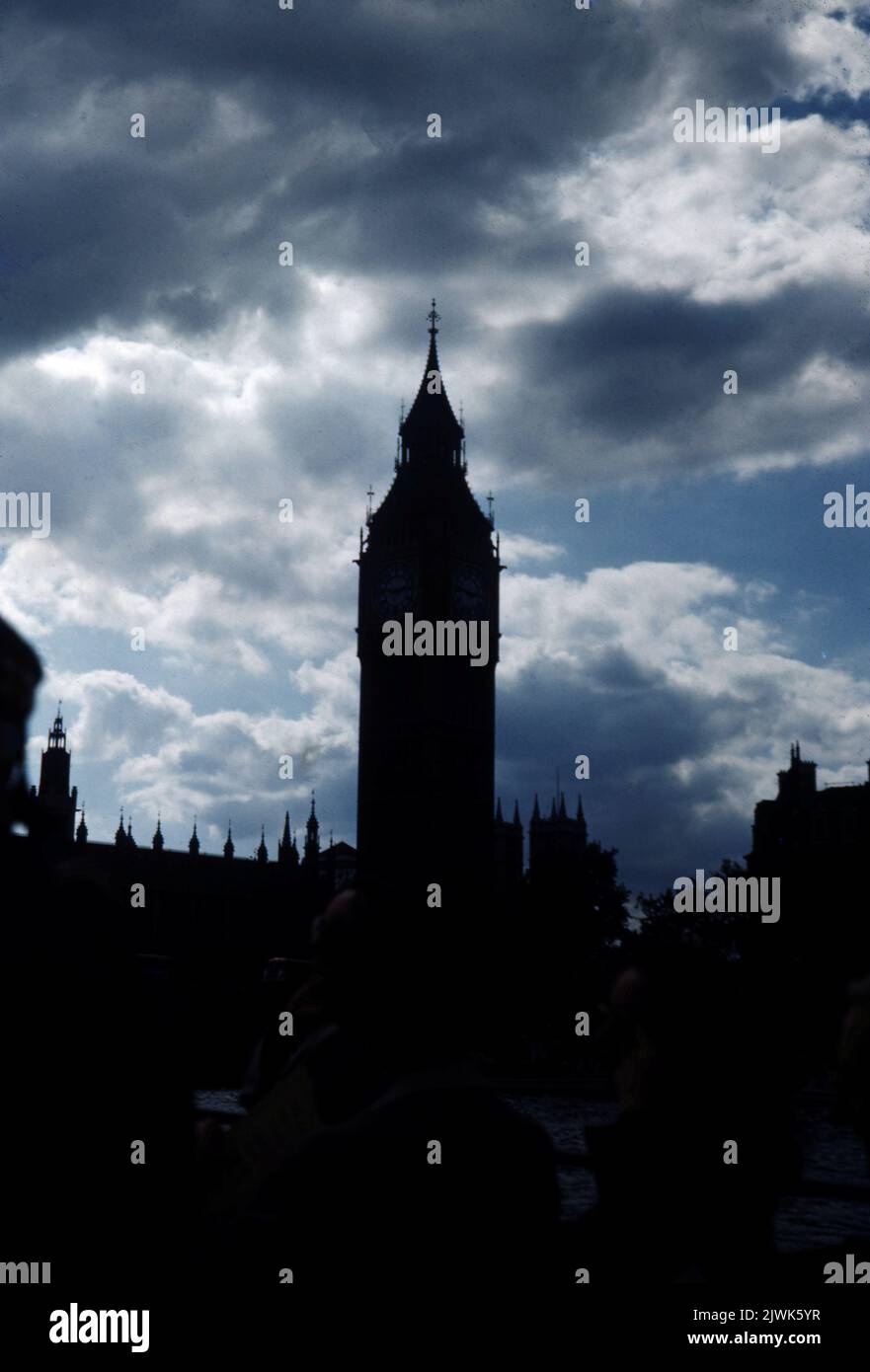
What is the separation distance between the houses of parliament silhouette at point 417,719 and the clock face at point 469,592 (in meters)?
0.10

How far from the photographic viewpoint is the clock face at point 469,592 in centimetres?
9706

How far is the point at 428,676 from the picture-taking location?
316 feet

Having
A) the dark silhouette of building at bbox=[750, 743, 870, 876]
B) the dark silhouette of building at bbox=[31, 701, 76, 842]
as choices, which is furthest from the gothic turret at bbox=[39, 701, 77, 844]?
the dark silhouette of building at bbox=[750, 743, 870, 876]

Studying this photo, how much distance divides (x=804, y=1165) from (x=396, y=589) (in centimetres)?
9023

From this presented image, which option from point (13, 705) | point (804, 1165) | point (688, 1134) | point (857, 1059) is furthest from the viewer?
point (804, 1165)

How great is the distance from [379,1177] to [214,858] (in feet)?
363

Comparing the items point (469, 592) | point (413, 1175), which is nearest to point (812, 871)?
point (413, 1175)

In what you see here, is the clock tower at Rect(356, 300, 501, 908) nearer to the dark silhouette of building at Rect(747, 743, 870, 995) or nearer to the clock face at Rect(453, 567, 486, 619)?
the clock face at Rect(453, 567, 486, 619)

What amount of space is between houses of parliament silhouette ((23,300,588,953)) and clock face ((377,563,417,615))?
98mm

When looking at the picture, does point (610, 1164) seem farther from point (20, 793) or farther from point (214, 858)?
point (214, 858)

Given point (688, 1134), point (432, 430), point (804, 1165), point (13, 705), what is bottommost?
point (804, 1165)

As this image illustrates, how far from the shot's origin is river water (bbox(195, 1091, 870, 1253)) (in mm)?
7281

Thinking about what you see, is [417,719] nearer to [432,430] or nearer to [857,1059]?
[432,430]
